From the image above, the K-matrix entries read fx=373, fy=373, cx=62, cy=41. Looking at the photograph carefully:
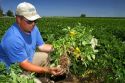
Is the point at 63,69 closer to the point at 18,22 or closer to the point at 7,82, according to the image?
the point at 18,22

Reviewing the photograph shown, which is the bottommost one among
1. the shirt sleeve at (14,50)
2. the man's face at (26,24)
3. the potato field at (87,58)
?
the potato field at (87,58)

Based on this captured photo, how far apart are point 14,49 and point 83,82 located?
2492 millimetres

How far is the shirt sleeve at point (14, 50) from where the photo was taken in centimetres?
504

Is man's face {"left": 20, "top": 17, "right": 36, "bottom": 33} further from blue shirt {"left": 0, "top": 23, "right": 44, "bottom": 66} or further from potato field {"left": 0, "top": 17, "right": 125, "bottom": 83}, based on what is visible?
potato field {"left": 0, "top": 17, "right": 125, "bottom": 83}

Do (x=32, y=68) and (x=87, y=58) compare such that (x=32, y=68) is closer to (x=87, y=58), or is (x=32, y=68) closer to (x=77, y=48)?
(x=77, y=48)

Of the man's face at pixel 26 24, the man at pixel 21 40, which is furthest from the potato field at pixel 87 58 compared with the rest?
the man's face at pixel 26 24

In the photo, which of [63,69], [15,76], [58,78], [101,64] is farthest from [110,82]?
[15,76]

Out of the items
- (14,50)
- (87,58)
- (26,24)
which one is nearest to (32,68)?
(14,50)

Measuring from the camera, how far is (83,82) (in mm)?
7219

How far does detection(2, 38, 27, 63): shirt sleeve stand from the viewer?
5.04m

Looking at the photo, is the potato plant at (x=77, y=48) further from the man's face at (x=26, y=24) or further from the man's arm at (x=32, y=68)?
the man's face at (x=26, y=24)

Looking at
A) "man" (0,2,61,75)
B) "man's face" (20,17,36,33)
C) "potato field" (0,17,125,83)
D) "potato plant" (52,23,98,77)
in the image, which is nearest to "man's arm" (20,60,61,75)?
"man" (0,2,61,75)

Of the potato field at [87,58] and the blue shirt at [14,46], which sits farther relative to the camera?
the potato field at [87,58]

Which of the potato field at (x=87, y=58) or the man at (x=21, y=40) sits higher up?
the man at (x=21, y=40)
